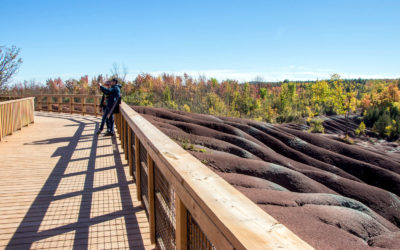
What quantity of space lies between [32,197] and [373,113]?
6375 cm

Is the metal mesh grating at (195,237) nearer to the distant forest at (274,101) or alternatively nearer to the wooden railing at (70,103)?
the wooden railing at (70,103)

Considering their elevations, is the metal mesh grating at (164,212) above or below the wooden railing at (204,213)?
below

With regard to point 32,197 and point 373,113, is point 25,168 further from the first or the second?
point 373,113

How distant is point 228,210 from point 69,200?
12.0 feet

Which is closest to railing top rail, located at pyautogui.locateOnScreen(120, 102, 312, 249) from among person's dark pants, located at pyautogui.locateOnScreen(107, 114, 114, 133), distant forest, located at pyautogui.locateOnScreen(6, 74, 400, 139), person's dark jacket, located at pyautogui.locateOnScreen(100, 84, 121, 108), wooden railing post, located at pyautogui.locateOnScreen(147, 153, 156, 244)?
wooden railing post, located at pyautogui.locateOnScreen(147, 153, 156, 244)

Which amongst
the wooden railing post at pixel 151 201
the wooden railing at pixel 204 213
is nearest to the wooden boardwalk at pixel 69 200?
the wooden railing post at pixel 151 201

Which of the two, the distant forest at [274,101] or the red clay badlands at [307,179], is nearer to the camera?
the red clay badlands at [307,179]

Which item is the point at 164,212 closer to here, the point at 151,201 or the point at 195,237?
the point at 151,201

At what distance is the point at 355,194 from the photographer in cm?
1302

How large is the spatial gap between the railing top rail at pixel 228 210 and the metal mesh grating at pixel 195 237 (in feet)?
0.48

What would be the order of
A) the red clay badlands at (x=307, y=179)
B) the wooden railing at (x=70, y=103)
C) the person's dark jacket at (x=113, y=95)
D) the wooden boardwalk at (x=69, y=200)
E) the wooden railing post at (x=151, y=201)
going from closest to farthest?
the wooden railing post at (x=151, y=201) → the wooden boardwalk at (x=69, y=200) → the red clay badlands at (x=307, y=179) → the person's dark jacket at (x=113, y=95) → the wooden railing at (x=70, y=103)

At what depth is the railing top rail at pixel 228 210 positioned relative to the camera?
1.01m

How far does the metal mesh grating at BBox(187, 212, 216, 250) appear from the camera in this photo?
4.96ft

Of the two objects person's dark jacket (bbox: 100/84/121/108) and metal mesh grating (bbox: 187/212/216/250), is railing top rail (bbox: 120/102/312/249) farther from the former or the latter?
person's dark jacket (bbox: 100/84/121/108)
